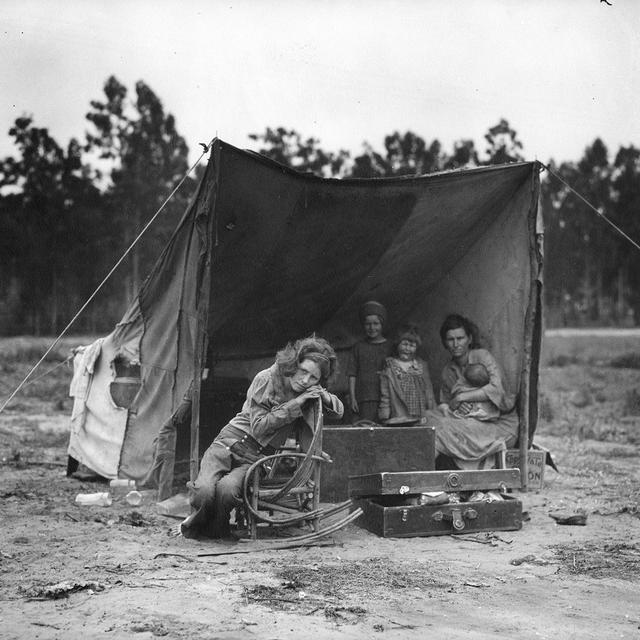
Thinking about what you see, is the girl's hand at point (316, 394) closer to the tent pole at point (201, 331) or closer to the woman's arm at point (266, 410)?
the woman's arm at point (266, 410)

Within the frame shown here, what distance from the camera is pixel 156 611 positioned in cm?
347

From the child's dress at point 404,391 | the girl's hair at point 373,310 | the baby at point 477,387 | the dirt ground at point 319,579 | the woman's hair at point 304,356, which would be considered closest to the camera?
the dirt ground at point 319,579

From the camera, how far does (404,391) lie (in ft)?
22.8

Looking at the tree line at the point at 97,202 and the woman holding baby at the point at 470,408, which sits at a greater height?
the tree line at the point at 97,202

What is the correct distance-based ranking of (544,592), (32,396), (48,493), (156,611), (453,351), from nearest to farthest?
(156,611)
(544,592)
(48,493)
(453,351)
(32,396)

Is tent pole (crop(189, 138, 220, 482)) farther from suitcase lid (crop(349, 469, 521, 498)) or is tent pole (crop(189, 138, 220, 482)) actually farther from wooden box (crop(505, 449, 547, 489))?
wooden box (crop(505, 449, 547, 489))

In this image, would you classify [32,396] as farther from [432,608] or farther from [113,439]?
[432,608]

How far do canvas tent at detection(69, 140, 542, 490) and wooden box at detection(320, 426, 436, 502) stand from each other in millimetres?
1053

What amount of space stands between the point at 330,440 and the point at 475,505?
117 cm

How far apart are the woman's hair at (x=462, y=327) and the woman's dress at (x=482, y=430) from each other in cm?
22

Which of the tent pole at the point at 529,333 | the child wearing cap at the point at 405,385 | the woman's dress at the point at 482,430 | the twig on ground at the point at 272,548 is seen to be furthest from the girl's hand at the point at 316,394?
the tent pole at the point at 529,333

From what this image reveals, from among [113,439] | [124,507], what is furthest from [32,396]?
[124,507]

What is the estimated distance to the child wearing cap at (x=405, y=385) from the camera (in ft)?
22.8

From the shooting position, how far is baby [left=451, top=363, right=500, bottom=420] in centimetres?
662
